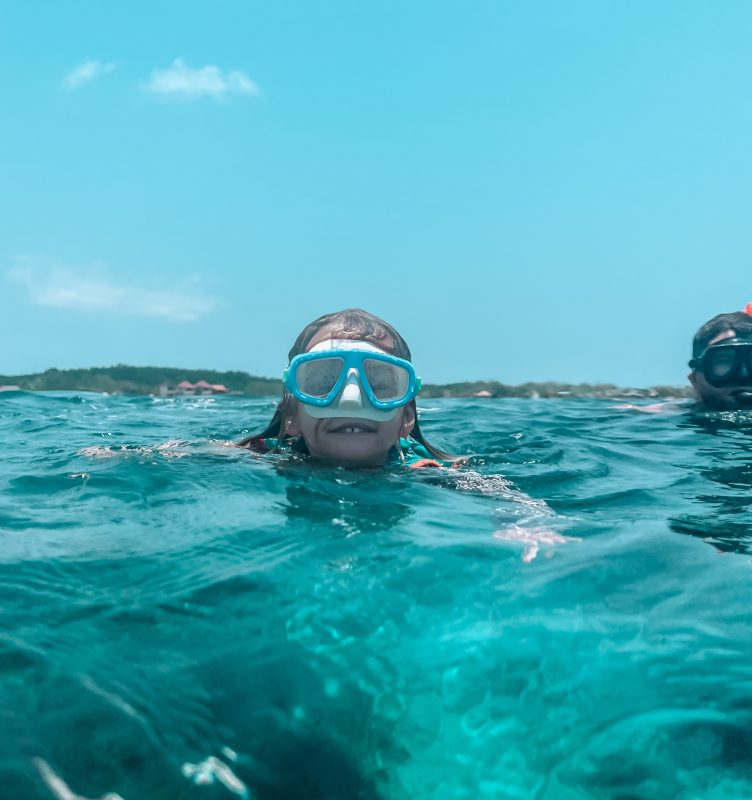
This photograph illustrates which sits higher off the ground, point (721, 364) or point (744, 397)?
point (721, 364)

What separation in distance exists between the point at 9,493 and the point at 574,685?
291cm

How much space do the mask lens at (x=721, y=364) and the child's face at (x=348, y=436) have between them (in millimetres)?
4714

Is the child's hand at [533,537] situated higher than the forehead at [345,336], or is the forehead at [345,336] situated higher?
the forehead at [345,336]

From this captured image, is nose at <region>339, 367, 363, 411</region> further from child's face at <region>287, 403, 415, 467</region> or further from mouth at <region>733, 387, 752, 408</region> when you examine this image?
mouth at <region>733, 387, 752, 408</region>

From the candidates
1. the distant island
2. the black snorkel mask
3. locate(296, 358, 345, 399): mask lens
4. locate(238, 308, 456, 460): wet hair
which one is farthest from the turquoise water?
the distant island

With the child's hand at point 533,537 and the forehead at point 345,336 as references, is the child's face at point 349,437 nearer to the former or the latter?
the forehead at point 345,336

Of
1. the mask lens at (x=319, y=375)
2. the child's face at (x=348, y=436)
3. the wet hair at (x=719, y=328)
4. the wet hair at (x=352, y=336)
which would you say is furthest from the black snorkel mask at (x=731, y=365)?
the mask lens at (x=319, y=375)

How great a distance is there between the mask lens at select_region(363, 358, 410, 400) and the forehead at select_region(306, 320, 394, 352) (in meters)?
0.17

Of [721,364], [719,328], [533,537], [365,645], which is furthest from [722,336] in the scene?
[365,645]

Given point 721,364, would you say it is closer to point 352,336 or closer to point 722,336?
point 722,336

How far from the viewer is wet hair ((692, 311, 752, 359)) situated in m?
6.99

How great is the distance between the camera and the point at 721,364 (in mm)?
6906

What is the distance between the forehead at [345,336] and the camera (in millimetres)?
3676

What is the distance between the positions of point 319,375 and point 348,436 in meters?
0.38
